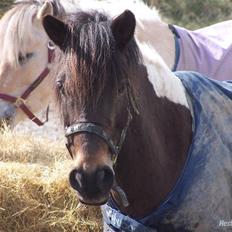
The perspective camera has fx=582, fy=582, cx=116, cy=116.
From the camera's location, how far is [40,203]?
302 cm

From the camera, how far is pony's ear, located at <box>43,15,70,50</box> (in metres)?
1.85

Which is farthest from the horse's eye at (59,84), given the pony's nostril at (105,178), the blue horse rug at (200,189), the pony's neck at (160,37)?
the pony's neck at (160,37)

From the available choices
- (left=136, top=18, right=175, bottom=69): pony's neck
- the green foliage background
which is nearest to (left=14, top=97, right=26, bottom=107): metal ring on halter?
(left=136, top=18, right=175, bottom=69): pony's neck

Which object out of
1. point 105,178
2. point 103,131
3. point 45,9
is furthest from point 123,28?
point 45,9

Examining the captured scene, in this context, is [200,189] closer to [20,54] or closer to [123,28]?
[123,28]

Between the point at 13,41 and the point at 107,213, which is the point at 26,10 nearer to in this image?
the point at 13,41

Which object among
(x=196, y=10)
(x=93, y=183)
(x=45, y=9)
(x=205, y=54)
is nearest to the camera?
(x=93, y=183)

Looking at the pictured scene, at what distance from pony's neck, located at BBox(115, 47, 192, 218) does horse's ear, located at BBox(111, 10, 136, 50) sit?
129 millimetres

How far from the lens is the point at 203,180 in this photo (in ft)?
6.63

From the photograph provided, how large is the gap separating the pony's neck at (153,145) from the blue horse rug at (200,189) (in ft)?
0.11

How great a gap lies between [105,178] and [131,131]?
0.29 metres

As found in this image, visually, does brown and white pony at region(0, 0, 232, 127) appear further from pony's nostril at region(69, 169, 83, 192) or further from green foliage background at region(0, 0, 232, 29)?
green foliage background at region(0, 0, 232, 29)

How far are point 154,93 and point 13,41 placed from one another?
1653mm

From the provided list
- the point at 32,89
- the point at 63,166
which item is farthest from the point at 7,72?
the point at 63,166
